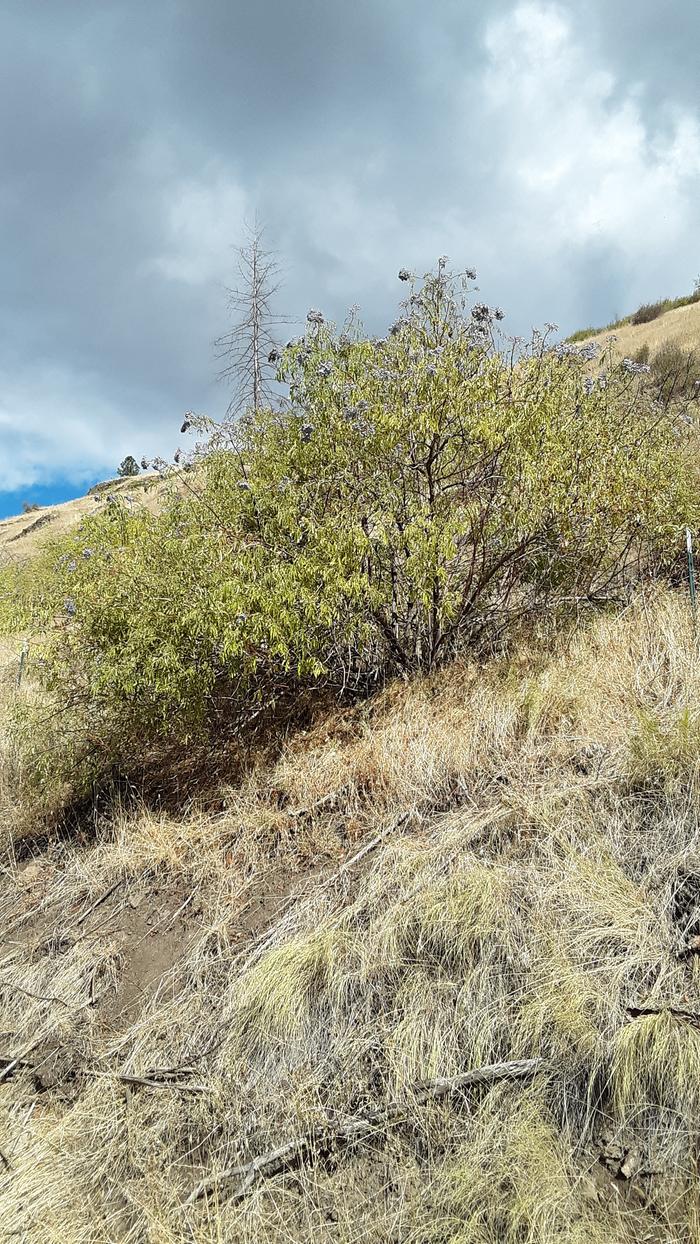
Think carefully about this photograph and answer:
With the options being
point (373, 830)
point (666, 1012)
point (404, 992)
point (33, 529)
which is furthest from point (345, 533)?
point (33, 529)

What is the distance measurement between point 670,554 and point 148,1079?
17.3 feet

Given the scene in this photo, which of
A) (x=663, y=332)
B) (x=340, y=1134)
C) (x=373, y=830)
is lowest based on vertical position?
(x=340, y=1134)

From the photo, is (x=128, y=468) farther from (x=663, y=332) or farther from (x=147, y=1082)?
(x=663, y=332)

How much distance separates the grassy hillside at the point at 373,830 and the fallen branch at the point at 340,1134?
0.01m

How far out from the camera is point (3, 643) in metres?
11.7

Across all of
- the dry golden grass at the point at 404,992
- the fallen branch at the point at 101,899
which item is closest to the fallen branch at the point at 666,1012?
the dry golden grass at the point at 404,992

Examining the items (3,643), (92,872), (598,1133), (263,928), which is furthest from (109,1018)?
(3,643)

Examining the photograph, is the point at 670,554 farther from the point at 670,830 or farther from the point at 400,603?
the point at 670,830

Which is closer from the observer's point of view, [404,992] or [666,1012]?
[666,1012]

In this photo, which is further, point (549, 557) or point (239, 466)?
point (549, 557)

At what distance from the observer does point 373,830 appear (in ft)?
12.1

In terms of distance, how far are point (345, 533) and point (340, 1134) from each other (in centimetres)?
303

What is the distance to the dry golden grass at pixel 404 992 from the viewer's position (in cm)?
209

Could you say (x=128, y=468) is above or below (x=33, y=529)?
below
